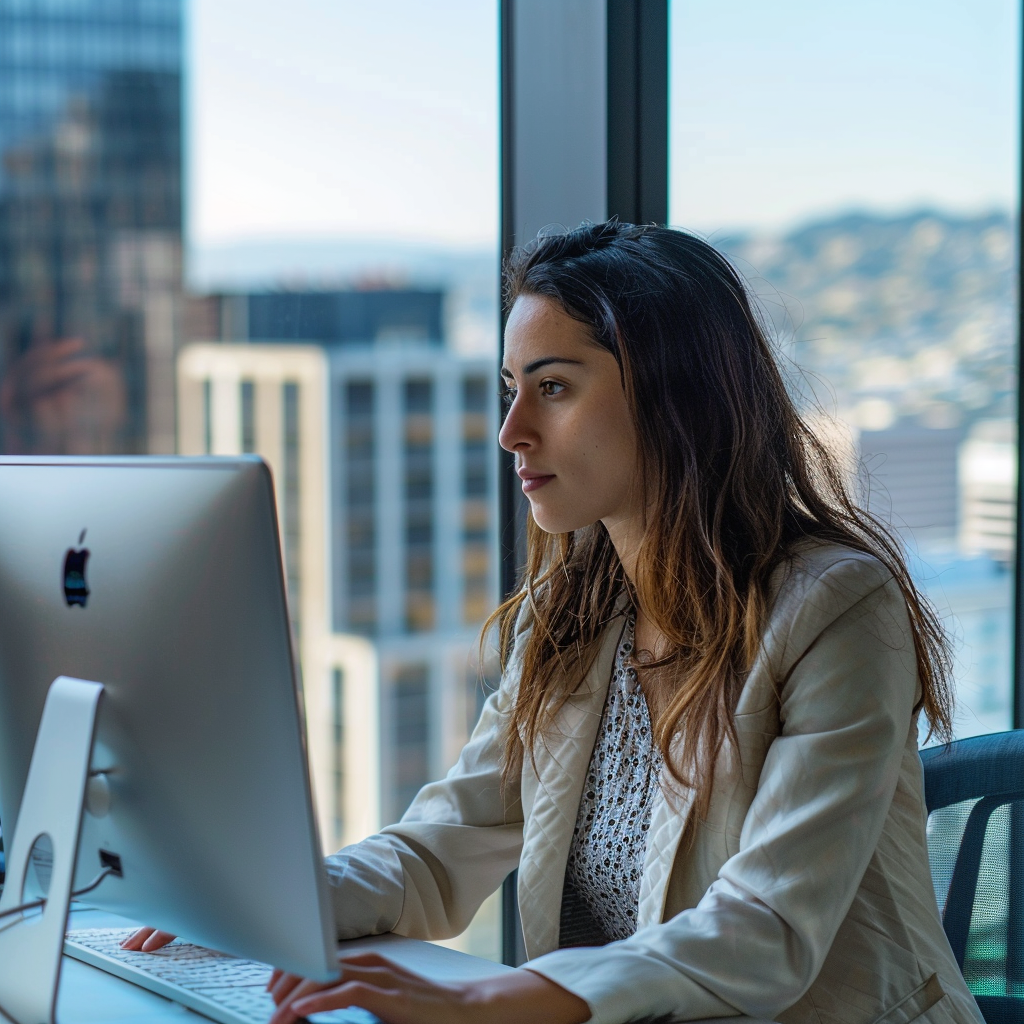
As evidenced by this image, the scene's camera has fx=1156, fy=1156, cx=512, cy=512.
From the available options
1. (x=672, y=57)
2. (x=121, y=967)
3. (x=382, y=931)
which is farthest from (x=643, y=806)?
(x=672, y=57)

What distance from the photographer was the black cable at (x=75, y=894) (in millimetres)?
956

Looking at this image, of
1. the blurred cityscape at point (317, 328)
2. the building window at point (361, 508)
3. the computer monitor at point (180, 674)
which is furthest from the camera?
the building window at point (361, 508)

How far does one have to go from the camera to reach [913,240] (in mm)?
2604

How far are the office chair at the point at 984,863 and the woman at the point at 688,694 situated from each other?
0.26 ft

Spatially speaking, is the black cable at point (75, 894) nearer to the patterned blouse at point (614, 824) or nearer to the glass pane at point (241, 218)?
the glass pane at point (241, 218)

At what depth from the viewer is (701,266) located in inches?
52.8

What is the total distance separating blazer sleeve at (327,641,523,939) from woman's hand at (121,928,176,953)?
169 mm

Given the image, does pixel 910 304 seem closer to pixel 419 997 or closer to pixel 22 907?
pixel 419 997

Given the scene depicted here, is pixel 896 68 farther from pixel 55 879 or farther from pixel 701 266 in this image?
pixel 55 879

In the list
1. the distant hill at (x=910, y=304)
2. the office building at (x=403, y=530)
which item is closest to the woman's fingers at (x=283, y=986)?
the distant hill at (x=910, y=304)

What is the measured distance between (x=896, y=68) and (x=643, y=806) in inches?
71.0

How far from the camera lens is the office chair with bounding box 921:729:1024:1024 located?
133cm

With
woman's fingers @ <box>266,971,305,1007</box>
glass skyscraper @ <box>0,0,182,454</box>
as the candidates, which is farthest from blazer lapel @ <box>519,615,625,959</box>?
glass skyscraper @ <box>0,0,182,454</box>

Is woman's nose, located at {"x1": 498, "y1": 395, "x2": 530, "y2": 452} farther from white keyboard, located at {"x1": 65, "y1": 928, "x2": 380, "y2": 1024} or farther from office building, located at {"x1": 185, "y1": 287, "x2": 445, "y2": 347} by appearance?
office building, located at {"x1": 185, "y1": 287, "x2": 445, "y2": 347}
